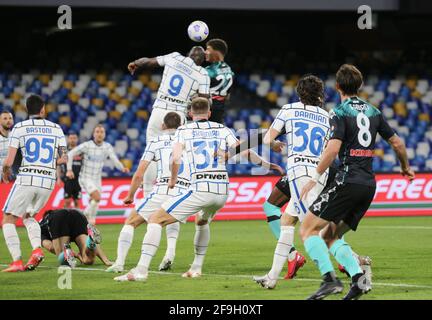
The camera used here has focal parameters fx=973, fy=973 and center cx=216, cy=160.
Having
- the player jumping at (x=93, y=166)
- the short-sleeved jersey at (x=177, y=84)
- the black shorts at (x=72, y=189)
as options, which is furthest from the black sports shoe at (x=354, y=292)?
the black shorts at (x=72, y=189)

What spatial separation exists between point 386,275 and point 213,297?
3.04m

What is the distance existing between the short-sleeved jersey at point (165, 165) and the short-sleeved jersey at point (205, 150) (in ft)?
2.86

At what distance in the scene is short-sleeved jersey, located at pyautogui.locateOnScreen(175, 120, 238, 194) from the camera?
36.1 feet

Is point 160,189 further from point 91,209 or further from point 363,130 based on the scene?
point 91,209

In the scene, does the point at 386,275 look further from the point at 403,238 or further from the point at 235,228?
the point at 235,228

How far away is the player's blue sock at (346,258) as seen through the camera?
9242mm

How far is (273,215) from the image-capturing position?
12148mm

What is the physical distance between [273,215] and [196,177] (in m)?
1.56

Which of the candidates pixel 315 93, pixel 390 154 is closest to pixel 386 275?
pixel 315 93

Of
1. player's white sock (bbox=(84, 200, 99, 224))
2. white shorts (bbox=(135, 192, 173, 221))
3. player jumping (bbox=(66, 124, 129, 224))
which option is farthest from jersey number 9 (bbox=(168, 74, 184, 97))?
player's white sock (bbox=(84, 200, 99, 224))

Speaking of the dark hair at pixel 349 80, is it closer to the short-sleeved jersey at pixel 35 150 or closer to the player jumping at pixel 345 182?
the player jumping at pixel 345 182

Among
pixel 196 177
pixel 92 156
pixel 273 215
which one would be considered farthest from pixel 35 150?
pixel 92 156

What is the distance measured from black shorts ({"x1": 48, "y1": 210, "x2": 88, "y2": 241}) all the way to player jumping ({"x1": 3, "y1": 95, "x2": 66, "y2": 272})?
18.3 inches

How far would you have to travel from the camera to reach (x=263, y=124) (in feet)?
99.8
